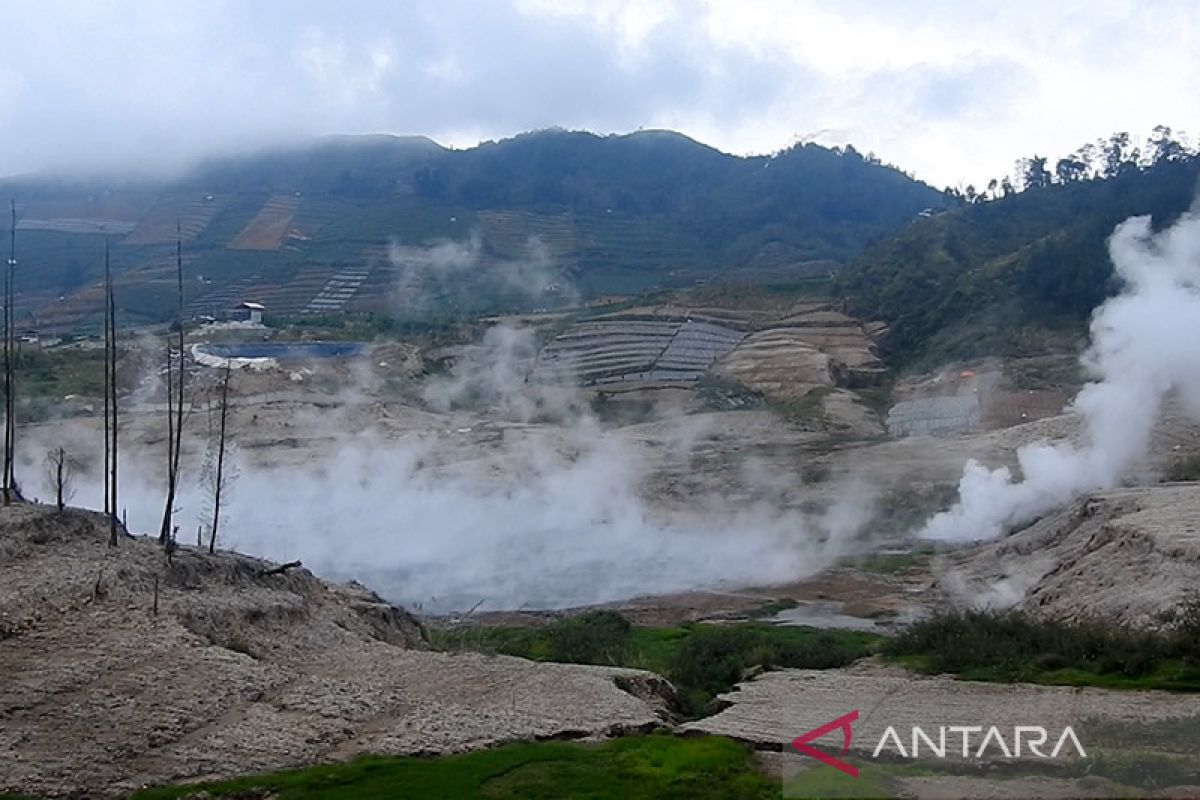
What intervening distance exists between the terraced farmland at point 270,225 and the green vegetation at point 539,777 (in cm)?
13142

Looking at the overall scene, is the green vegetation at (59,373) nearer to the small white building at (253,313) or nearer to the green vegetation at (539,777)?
the small white building at (253,313)

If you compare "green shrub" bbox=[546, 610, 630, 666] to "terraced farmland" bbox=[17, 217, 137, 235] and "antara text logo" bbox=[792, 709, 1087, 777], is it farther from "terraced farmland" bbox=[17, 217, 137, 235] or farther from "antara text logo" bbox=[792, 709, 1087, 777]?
"terraced farmland" bbox=[17, 217, 137, 235]

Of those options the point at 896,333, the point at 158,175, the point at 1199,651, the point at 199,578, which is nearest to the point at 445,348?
the point at 896,333

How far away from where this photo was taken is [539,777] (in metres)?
16.1

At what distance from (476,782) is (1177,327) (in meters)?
47.6

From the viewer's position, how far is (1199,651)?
20688mm

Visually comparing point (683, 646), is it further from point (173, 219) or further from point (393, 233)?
point (173, 219)

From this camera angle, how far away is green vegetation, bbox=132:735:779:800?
50.4ft

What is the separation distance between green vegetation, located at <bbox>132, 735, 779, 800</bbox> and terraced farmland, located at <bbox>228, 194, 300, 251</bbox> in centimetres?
13142

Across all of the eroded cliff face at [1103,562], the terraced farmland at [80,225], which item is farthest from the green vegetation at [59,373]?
the terraced farmland at [80,225]

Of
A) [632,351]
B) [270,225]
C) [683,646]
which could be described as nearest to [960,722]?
[683,646]

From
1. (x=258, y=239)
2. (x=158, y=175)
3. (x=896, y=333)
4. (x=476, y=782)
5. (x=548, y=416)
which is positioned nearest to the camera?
(x=476, y=782)

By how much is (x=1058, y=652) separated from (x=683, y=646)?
29.5 ft

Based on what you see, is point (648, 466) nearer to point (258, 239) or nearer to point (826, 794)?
point (826, 794)
